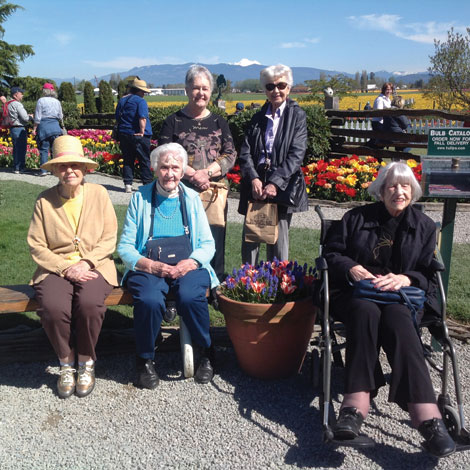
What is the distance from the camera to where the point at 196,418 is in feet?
10.6

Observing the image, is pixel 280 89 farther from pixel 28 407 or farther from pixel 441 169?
pixel 28 407

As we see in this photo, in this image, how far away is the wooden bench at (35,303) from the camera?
357cm

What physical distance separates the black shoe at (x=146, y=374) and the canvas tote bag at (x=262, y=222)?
1253 mm

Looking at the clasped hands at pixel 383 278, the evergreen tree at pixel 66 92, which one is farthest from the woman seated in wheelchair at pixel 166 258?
the evergreen tree at pixel 66 92

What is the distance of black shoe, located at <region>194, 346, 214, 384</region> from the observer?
143 inches

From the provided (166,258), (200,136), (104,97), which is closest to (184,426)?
(166,258)

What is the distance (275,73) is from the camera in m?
4.11

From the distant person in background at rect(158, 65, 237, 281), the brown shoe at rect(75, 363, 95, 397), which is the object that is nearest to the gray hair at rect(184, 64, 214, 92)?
the distant person in background at rect(158, 65, 237, 281)

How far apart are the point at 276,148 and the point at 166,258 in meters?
1.27

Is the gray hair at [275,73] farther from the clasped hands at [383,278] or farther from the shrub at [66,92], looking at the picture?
the shrub at [66,92]

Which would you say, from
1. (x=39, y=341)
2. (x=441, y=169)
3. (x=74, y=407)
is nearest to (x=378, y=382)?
(x=441, y=169)

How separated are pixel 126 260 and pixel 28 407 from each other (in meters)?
1.11

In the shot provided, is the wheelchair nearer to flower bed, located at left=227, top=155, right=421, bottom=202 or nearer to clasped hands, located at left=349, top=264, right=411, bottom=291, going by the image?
clasped hands, located at left=349, top=264, right=411, bottom=291

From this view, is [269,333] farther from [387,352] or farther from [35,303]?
[35,303]
